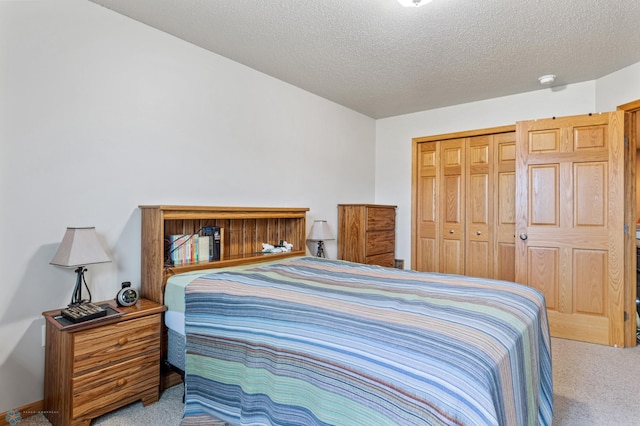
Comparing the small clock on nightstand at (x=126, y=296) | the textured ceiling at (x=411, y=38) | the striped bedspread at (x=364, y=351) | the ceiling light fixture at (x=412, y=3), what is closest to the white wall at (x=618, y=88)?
the textured ceiling at (x=411, y=38)

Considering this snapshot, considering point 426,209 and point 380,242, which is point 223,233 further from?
point 426,209

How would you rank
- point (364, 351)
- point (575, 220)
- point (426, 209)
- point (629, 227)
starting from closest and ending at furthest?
point (364, 351) < point (629, 227) < point (575, 220) < point (426, 209)

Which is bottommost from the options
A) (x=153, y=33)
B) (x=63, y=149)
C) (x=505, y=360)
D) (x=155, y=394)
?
(x=155, y=394)

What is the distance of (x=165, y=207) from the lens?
2.12m

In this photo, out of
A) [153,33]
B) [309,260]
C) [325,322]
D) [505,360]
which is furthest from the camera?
[309,260]

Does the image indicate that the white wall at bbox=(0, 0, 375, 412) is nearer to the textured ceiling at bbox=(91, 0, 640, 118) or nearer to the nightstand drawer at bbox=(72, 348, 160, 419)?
the textured ceiling at bbox=(91, 0, 640, 118)

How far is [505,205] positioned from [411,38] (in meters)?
2.29

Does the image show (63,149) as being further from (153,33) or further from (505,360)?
(505,360)

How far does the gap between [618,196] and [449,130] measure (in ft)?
5.97

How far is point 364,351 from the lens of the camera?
3.81 feet

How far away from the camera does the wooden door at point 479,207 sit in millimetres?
3869

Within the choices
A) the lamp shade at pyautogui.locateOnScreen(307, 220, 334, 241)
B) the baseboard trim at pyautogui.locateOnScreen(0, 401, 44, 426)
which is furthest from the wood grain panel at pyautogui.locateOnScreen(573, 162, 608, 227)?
the baseboard trim at pyautogui.locateOnScreen(0, 401, 44, 426)

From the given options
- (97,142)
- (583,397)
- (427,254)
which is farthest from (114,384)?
(427,254)

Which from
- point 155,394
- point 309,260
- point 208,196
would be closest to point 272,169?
point 208,196
